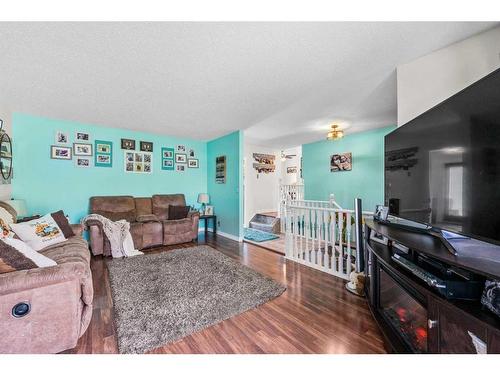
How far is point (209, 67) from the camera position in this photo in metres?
1.92

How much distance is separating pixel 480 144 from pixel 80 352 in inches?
99.3

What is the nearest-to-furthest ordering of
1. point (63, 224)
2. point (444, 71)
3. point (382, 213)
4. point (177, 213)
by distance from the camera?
point (444, 71) → point (382, 213) → point (63, 224) → point (177, 213)

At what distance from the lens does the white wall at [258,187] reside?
6.05 metres

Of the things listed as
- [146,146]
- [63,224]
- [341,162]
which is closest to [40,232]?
[63,224]

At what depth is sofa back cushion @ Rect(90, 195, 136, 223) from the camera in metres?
3.61

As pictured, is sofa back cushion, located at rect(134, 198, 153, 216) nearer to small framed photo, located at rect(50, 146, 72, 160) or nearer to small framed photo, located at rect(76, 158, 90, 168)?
small framed photo, located at rect(76, 158, 90, 168)

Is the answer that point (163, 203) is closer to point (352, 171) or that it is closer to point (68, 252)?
point (68, 252)

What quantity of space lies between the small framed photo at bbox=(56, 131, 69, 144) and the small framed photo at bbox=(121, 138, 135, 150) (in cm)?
82

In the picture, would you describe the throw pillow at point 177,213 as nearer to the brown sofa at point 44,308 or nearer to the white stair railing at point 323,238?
the white stair railing at point 323,238

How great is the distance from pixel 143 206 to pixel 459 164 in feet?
14.5

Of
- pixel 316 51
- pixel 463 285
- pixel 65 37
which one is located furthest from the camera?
pixel 316 51

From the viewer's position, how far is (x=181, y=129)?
401 cm
